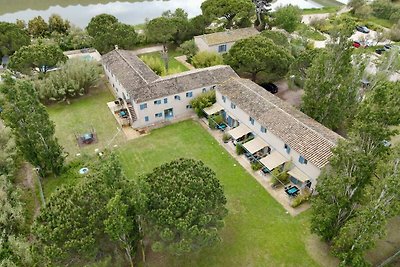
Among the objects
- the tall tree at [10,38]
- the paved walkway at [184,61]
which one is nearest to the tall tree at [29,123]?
the tall tree at [10,38]

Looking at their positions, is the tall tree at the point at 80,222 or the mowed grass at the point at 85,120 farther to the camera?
the mowed grass at the point at 85,120

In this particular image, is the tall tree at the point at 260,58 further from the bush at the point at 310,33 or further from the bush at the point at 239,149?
the bush at the point at 310,33

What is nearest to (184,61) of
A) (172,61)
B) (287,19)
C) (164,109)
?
(172,61)

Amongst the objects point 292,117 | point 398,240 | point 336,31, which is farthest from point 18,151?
point 398,240

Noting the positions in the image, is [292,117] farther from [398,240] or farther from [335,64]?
[398,240]

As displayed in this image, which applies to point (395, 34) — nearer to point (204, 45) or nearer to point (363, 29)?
point (363, 29)

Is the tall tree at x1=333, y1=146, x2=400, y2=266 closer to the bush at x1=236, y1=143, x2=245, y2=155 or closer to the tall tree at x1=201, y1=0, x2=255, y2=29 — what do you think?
the bush at x1=236, y1=143, x2=245, y2=155
